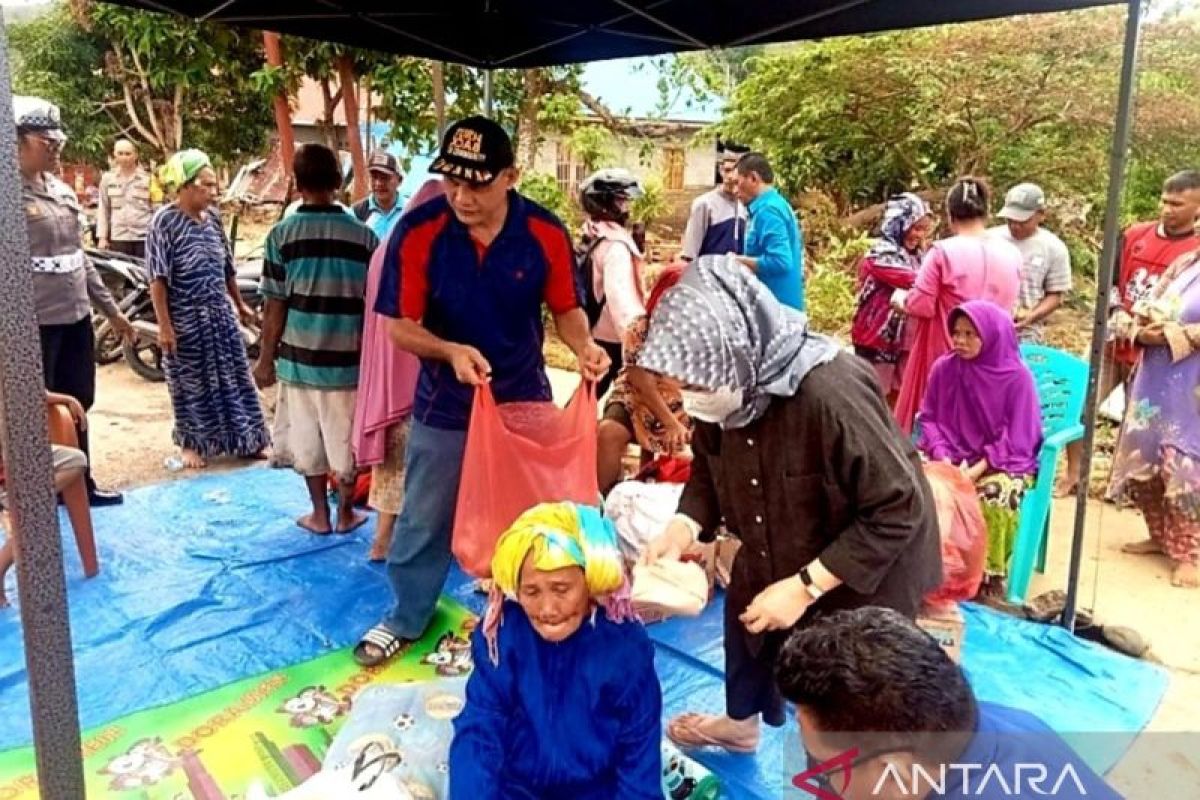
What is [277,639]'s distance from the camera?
3.09 meters

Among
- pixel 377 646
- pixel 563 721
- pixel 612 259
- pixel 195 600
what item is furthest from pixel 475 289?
pixel 195 600

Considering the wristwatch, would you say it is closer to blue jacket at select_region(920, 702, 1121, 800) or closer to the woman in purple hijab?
blue jacket at select_region(920, 702, 1121, 800)

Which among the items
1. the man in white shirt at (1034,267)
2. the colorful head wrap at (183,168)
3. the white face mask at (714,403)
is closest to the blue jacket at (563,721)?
the white face mask at (714,403)

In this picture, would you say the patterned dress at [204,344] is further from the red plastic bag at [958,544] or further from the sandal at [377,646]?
the red plastic bag at [958,544]

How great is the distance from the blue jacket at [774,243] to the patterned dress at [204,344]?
104 inches

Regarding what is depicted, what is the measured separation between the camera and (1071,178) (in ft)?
30.7

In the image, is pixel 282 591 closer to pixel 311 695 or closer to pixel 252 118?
pixel 311 695

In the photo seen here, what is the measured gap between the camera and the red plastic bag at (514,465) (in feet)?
8.91

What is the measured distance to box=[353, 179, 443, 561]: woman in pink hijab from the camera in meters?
3.40

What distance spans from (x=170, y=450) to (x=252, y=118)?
9.14 meters

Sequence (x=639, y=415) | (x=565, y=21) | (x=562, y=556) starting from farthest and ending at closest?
(x=565, y=21) → (x=639, y=415) → (x=562, y=556)

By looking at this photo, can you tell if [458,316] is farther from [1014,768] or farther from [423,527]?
[1014,768]

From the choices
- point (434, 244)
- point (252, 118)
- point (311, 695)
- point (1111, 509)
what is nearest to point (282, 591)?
point (311, 695)

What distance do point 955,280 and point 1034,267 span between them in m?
0.75
